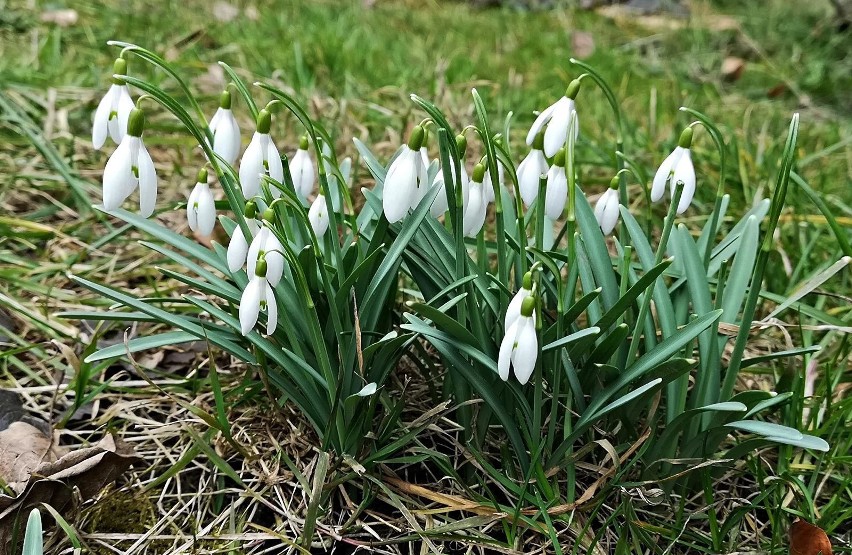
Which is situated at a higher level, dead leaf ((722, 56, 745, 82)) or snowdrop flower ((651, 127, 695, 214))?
snowdrop flower ((651, 127, 695, 214))

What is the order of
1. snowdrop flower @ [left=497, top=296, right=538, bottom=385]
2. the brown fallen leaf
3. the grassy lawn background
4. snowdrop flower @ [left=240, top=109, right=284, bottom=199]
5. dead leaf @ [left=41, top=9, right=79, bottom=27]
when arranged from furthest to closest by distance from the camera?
dead leaf @ [left=41, top=9, right=79, bottom=27]
the grassy lawn background
the brown fallen leaf
snowdrop flower @ [left=240, top=109, right=284, bottom=199]
snowdrop flower @ [left=497, top=296, right=538, bottom=385]

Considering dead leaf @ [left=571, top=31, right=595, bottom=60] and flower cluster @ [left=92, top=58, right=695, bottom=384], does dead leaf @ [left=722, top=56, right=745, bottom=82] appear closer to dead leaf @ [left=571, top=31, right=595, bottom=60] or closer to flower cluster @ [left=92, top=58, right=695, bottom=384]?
dead leaf @ [left=571, top=31, right=595, bottom=60]

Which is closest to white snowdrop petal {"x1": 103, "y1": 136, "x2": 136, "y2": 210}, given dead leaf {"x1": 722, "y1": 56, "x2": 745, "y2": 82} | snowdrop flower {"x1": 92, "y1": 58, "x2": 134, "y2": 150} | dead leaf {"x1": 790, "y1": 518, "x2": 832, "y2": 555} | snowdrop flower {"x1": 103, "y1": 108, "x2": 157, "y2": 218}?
snowdrop flower {"x1": 103, "y1": 108, "x2": 157, "y2": 218}

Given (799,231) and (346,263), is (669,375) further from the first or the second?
(799,231)

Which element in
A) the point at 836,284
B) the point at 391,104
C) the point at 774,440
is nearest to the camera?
the point at 774,440

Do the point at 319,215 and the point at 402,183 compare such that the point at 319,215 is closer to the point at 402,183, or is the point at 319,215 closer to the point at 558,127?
the point at 402,183

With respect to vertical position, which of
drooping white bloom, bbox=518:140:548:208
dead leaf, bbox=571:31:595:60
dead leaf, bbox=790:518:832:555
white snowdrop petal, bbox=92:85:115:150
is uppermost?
white snowdrop petal, bbox=92:85:115:150

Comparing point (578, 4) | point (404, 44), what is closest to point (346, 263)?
point (404, 44)
